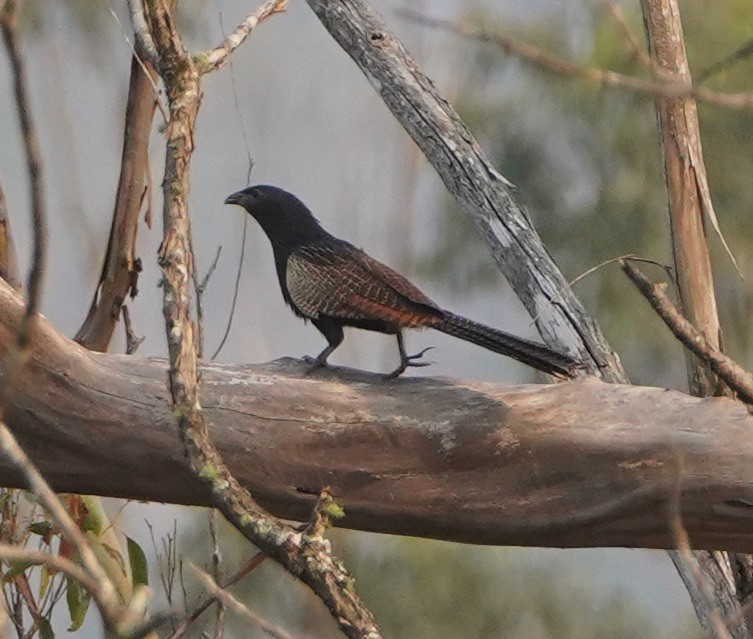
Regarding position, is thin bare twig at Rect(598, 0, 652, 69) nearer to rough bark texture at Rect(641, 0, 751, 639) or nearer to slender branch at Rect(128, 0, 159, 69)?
slender branch at Rect(128, 0, 159, 69)

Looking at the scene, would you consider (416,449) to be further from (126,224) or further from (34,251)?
(34,251)

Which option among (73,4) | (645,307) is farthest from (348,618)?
(645,307)

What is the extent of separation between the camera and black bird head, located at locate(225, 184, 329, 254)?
5.62ft

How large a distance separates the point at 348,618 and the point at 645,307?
257 centimetres

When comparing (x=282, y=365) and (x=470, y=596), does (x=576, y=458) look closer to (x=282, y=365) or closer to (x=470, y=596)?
(x=282, y=365)

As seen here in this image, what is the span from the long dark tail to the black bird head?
36 centimetres

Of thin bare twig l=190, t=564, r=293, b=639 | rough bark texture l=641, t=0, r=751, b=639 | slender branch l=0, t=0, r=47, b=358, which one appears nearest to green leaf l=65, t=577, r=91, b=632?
rough bark texture l=641, t=0, r=751, b=639

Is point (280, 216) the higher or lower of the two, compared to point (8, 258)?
higher

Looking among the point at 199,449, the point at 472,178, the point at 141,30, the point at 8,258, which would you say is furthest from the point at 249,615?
the point at 472,178

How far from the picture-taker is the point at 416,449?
1.36 metres

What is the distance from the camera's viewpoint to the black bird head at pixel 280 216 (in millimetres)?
1712

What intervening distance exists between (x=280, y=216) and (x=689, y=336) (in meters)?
0.68

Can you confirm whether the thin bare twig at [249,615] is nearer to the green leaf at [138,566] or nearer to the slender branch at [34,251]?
the slender branch at [34,251]

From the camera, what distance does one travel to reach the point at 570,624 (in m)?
3.48
